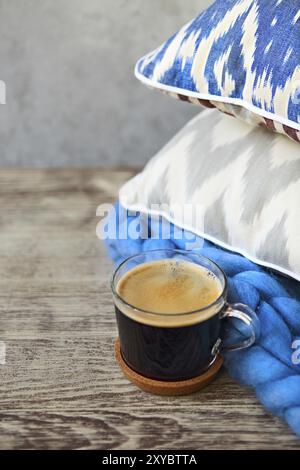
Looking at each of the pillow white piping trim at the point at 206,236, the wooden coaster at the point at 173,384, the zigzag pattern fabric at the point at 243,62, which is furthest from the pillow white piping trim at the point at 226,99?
the wooden coaster at the point at 173,384

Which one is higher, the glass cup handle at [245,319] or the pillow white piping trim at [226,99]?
the pillow white piping trim at [226,99]

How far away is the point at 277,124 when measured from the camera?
0.63 metres

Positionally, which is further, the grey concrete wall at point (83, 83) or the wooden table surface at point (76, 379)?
the grey concrete wall at point (83, 83)

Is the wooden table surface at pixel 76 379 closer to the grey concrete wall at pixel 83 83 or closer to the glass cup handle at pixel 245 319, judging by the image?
the glass cup handle at pixel 245 319

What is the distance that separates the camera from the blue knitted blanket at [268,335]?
545 millimetres

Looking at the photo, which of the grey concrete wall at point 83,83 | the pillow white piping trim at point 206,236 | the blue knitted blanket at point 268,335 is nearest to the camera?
the blue knitted blanket at point 268,335

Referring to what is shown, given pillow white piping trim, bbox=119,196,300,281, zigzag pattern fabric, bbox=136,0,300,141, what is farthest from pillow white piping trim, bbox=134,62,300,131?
pillow white piping trim, bbox=119,196,300,281

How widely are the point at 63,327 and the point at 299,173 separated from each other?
0.32 meters

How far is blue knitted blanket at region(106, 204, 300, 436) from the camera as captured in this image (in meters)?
0.54

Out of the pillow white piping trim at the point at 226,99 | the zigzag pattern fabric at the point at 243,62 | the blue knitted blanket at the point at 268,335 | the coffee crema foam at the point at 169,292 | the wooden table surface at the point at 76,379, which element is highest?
the zigzag pattern fabric at the point at 243,62

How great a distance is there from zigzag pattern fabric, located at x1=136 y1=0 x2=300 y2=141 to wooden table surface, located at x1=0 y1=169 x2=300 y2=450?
0.27 metres

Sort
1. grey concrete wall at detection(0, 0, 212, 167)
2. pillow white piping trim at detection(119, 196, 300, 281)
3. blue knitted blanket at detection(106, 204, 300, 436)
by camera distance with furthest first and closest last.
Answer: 1. grey concrete wall at detection(0, 0, 212, 167)
2. pillow white piping trim at detection(119, 196, 300, 281)
3. blue knitted blanket at detection(106, 204, 300, 436)

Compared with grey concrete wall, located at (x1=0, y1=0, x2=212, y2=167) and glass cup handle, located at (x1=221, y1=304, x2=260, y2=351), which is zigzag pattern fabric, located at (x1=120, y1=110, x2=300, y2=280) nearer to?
glass cup handle, located at (x1=221, y1=304, x2=260, y2=351)

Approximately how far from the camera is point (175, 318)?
1.82 feet
